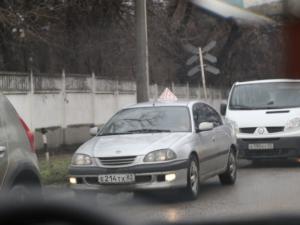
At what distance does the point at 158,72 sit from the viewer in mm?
30641

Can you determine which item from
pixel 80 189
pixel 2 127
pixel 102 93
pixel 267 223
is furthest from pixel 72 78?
pixel 267 223

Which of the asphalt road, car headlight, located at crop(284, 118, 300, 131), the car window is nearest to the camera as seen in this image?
the asphalt road

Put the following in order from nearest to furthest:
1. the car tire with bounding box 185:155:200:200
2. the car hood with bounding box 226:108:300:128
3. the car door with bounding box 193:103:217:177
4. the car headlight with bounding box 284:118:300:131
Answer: the car tire with bounding box 185:155:200:200, the car door with bounding box 193:103:217:177, the car headlight with bounding box 284:118:300:131, the car hood with bounding box 226:108:300:128

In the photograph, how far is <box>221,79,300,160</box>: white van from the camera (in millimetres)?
13727

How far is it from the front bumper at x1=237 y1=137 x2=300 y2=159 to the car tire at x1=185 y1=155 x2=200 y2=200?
4.62 metres

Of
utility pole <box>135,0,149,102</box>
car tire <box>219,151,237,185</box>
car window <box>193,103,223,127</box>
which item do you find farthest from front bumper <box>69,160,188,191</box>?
utility pole <box>135,0,149,102</box>

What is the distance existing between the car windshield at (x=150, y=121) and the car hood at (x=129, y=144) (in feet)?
0.91

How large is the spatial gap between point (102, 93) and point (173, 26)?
28.3 ft

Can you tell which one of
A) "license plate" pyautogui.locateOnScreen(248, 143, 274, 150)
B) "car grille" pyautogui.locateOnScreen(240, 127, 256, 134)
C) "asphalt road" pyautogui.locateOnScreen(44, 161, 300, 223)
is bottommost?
"asphalt road" pyautogui.locateOnScreen(44, 161, 300, 223)

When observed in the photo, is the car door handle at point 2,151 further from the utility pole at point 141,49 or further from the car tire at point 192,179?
the utility pole at point 141,49

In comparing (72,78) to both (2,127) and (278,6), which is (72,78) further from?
(2,127)

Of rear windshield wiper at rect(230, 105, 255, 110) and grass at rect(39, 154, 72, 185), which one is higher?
rear windshield wiper at rect(230, 105, 255, 110)

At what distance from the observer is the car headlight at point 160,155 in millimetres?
8820

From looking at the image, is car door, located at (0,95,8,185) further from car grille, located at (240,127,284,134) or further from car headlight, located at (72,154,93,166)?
car grille, located at (240,127,284,134)
